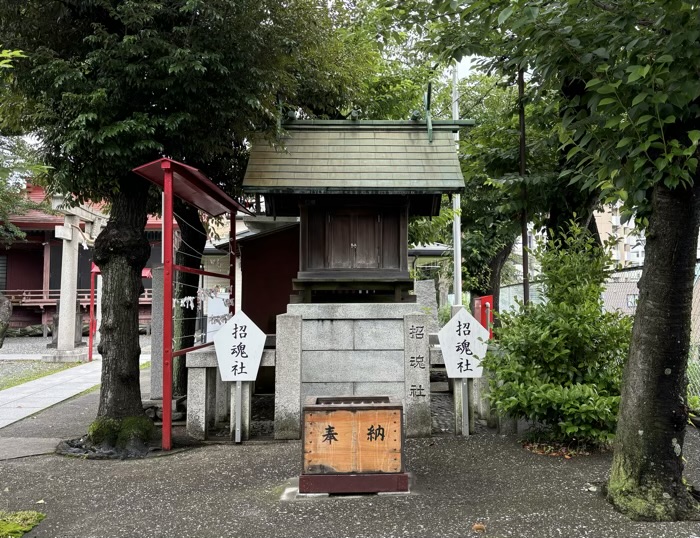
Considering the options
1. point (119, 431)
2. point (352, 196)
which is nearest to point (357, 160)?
point (352, 196)

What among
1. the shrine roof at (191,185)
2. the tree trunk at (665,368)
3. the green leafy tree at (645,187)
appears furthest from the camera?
the shrine roof at (191,185)

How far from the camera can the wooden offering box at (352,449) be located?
459 cm

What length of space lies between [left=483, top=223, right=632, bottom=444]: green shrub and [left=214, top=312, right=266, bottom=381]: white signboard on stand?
9.89 feet

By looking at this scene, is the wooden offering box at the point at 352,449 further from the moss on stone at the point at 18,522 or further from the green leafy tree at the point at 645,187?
the moss on stone at the point at 18,522

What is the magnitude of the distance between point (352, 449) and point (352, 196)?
11.6ft

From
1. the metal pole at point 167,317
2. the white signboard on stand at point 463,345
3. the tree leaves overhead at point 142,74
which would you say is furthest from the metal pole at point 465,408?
the tree leaves overhead at point 142,74

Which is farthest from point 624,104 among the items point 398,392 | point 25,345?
point 25,345

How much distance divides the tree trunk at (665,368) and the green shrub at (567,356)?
1.13 m

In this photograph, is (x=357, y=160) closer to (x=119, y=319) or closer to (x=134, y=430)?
(x=119, y=319)

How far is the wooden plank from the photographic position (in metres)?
4.58

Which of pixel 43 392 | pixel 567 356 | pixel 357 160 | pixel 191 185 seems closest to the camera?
pixel 567 356

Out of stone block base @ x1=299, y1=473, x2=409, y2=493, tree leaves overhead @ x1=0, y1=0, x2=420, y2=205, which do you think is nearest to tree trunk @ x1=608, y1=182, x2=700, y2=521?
stone block base @ x1=299, y1=473, x2=409, y2=493

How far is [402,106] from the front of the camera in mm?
11773

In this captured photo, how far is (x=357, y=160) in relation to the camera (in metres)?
7.27
